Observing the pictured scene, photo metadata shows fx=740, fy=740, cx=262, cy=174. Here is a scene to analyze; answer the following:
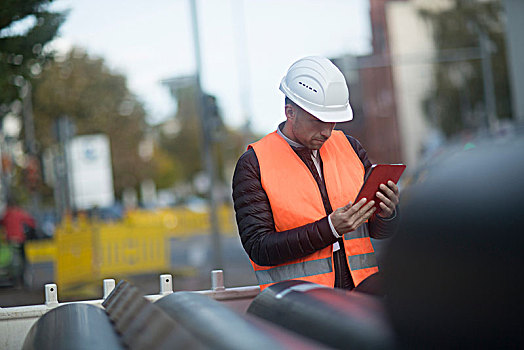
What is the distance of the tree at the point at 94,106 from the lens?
1297 inches

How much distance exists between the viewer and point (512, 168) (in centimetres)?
149

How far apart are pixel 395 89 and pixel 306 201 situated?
176 ft

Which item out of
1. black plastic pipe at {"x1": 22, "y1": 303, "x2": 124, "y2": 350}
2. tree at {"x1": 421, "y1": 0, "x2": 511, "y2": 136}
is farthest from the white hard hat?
tree at {"x1": 421, "y1": 0, "x2": 511, "y2": 136}

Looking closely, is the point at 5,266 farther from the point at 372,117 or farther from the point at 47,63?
the point at 372,117

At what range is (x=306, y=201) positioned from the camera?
3.09 meters

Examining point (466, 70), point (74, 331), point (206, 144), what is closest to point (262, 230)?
point (74, 331)

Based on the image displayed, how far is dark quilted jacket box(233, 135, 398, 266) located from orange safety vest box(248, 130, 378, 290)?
39 mm

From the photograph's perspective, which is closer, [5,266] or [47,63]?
[47,63]

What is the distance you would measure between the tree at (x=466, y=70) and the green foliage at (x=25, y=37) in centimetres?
4299

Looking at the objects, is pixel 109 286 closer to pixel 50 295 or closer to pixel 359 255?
pixel 50 295

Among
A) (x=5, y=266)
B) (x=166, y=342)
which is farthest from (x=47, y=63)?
(x=5, y=266)

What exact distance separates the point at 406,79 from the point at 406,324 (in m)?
54.2

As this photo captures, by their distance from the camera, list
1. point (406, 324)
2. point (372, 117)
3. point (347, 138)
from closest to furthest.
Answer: point (406, 324) → point (347, 138) → point (372, 117)

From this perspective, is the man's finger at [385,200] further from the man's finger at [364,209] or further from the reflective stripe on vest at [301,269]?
the reflective stripe on vest at [301,269]
